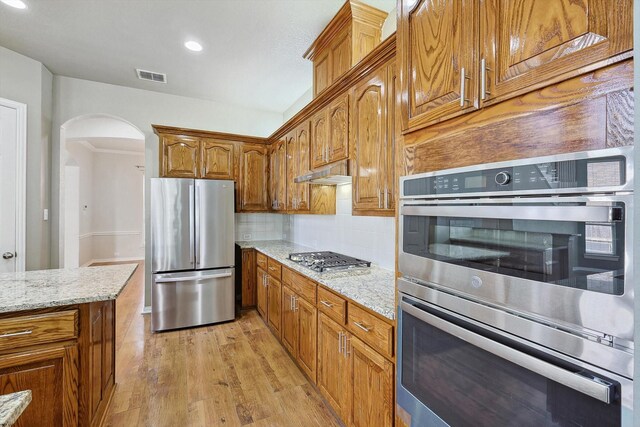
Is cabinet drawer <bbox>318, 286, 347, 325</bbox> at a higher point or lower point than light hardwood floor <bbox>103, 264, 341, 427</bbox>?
higher

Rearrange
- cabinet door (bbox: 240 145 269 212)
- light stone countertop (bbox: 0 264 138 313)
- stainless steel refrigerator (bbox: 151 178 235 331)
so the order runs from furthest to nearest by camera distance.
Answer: cabinet door (bbox: 240 145 269 212) < stainless steel refrigerator (bbox: 151 178 235 331) < light stone countertop (bbox: 0 264 138 313)

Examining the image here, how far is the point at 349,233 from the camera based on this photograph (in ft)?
9.64

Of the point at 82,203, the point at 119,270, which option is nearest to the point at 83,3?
the point at 119,270

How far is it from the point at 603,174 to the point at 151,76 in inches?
Result: 166

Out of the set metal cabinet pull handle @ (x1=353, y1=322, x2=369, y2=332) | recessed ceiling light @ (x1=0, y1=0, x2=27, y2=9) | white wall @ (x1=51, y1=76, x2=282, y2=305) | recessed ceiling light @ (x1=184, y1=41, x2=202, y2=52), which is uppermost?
recessed ceiling light @ (x1=0, y1=0, x2=27, y2=9)

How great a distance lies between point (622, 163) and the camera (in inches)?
24.0

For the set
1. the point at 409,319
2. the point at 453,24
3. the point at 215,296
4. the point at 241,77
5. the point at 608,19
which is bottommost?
the point at 215,296

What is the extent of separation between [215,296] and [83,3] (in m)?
3.01

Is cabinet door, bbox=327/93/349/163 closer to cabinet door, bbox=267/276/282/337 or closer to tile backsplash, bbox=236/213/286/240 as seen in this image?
cabinet door, bbox=267/276/282/337

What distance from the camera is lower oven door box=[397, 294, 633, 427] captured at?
659 mm

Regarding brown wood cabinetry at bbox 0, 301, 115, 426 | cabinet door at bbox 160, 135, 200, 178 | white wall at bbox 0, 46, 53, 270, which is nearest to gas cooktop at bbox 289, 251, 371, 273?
brown wood cabinetry at bbox 0, 301, 115, 426

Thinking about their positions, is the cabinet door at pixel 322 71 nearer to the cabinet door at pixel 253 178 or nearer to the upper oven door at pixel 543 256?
the cabinet door at pixel 253 178

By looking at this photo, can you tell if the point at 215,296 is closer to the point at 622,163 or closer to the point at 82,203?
the point at 622,163

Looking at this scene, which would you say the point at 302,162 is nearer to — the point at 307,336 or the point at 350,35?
the point at 350,35
